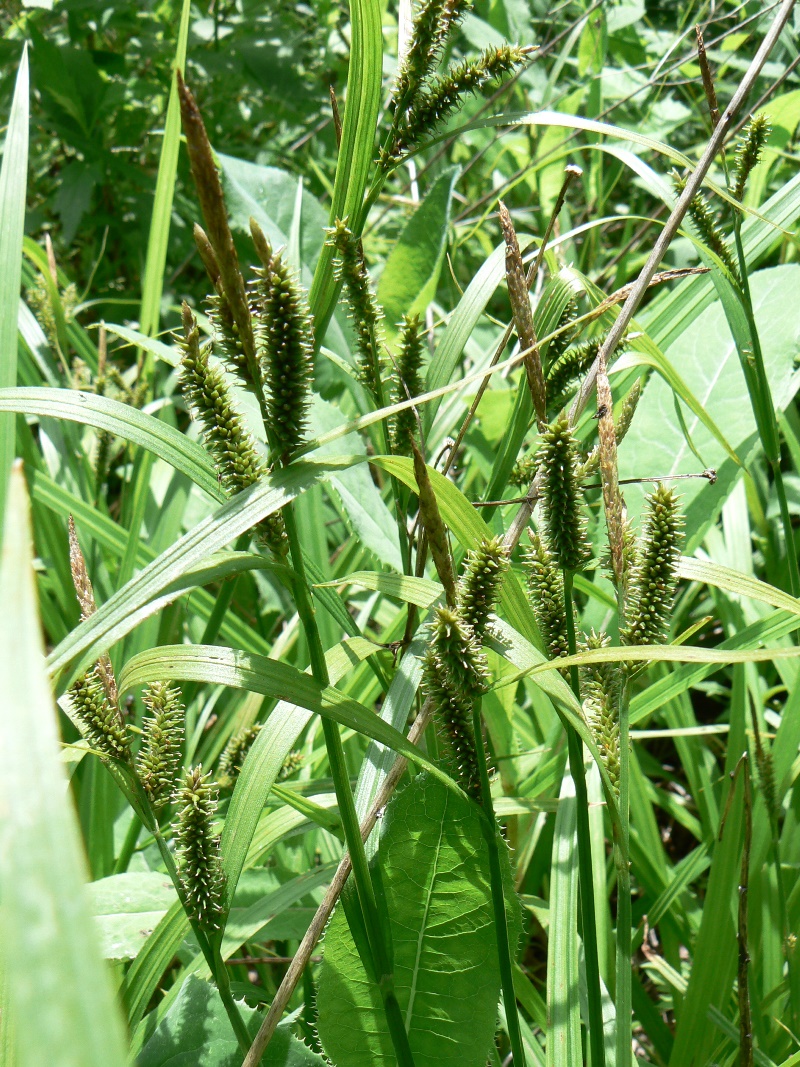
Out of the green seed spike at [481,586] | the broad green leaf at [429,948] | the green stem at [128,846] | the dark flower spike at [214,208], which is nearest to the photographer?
the dark flower spike at [214,208]

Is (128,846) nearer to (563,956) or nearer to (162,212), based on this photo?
(563,956)

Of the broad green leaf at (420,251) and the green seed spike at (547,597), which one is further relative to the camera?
the broad green leaf at (420,251)

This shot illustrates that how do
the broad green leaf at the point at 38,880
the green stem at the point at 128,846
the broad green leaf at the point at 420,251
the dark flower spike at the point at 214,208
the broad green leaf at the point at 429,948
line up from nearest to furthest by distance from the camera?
the broad green leaf at the point at 38,880
the dark flower spike at the point at 214,208
the broad green leaf at the point at 429,948
the green stem at the point at 128,846
the broad green leaf at the point at 420,251

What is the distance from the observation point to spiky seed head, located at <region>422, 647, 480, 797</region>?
2.08 feet

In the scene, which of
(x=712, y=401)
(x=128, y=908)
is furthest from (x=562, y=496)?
(x=712, y=401)

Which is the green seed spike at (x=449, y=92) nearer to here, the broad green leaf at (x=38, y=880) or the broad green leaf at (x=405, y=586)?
the broad green leaf at (x=405, y=586)

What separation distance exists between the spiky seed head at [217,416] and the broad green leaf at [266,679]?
0.44ft

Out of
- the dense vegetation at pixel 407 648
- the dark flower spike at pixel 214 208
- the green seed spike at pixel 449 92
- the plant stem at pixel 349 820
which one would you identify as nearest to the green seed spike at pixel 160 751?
the dense vegetation at pixel 407 648

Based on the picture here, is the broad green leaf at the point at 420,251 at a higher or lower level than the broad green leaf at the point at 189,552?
higher

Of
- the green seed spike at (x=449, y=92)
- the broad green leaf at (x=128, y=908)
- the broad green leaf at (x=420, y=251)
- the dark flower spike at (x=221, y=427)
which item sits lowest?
the broad green leaf at (x=128, y=908)

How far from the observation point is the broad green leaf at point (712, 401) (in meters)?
1.44

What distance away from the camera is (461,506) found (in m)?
0.75

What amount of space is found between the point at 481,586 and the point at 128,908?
0.72 m

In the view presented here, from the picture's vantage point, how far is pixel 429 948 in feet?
2.77
